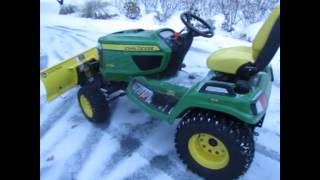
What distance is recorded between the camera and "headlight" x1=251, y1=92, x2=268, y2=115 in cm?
168

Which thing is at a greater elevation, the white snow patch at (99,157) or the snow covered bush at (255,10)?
the snow covered bush at (255,10)

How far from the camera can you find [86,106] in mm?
2576

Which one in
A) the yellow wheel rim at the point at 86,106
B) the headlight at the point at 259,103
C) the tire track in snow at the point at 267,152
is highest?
the headlight at the point at 259,103

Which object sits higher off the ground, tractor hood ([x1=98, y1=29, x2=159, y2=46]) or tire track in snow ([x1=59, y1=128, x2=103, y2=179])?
tractor hood ([x1=98, y1=29, x2=159, y2=46])

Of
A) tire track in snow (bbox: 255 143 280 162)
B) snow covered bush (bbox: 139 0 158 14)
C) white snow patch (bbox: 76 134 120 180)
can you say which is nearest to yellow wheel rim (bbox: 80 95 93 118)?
white snow patch (bbox: 76 134 120 180)

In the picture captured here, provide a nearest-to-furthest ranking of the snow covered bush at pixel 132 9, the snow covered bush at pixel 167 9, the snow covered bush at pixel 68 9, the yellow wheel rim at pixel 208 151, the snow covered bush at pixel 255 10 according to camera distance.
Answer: the yellow wheel rim at pixel 208 151 → the snow covered bush at pixel 255 10 → the snow covered bush at pixel 167 9 → the snow covered bush at pixel 132 9 → the snow covered bush at pixel 68 9

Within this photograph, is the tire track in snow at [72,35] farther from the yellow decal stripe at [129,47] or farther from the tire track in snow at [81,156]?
the tire track in snow at [81,156]

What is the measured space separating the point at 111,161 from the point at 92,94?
549 mm

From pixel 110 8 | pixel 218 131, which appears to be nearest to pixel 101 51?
pixel 218 131

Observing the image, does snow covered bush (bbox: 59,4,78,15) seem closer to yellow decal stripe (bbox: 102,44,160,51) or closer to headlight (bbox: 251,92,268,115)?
yellow decal stripe (bbox: 102,44,160,51)

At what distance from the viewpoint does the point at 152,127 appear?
8.13ft

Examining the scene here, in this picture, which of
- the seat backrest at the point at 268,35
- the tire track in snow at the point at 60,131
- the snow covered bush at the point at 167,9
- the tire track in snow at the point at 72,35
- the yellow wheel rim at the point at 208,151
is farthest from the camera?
the snow covered bush at the point at 167,9

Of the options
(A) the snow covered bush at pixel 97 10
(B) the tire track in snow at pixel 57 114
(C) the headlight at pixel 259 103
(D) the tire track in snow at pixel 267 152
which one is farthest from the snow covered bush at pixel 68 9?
(C) the headlight at pixel 259 103

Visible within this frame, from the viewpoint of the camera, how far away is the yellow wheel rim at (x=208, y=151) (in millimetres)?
1819
